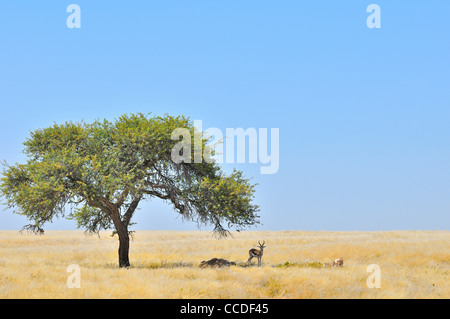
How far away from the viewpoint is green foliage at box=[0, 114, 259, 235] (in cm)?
2566

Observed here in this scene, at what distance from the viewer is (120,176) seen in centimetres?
2575

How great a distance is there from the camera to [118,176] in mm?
26391

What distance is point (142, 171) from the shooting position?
26703 millimetres

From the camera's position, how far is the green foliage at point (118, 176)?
2566cm

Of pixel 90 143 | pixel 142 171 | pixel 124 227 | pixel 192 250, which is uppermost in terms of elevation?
pixel 90 143

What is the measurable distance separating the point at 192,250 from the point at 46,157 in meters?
19.4

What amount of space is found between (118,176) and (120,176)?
0.69m

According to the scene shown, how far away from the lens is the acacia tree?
25672mm

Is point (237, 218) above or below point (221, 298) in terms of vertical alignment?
above
